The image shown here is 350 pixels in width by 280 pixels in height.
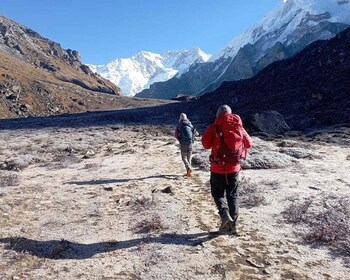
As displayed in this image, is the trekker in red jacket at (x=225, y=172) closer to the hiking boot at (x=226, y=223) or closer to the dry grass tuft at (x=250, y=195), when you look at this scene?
the hiking boot at (x=226, y=223)

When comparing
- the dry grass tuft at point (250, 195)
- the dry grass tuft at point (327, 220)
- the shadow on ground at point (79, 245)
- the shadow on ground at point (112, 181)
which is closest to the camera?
the shadow on ground at point (79, 245)

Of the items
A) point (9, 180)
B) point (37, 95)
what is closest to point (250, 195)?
point (9, 180)

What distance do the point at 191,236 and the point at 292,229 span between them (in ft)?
7.32

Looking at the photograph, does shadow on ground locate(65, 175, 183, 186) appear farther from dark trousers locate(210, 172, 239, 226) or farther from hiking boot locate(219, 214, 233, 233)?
hiking boot locate(219, 214, 233, 233)

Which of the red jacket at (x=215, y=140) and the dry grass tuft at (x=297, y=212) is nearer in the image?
the red jacket at (x=215, y=140)

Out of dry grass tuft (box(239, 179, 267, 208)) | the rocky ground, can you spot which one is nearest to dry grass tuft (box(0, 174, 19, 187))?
the rocky ground

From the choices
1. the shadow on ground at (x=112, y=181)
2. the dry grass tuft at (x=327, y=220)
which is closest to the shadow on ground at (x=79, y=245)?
the dry grass tuft at (x=327, y=220)

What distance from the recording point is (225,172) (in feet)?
27.1

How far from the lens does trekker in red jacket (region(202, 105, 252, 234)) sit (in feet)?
26.9

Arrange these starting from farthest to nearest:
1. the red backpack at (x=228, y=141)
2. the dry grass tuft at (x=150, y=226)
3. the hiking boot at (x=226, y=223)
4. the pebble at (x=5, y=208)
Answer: the pebble at (x=5, y=208) → the dry grass tuft at (x=150, y=226) → the red backpack at (x=228, y=141) → the hiking boot at (x=226, y=223)

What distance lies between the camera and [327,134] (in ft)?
84.7

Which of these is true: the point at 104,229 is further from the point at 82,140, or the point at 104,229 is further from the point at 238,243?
the point at 82,140

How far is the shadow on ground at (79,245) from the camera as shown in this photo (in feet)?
24.1

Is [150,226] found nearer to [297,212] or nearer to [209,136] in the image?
[209,136]
